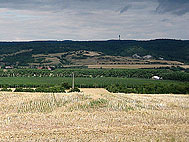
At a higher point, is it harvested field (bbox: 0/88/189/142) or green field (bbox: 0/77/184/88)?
harvested field (bbox: 0/88/189/142)

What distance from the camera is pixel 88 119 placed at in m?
33.7

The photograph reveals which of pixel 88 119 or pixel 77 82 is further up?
pixel 88 119

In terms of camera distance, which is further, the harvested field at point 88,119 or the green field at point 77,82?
the green field at point 77,82

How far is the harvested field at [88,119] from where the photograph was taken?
2633cm

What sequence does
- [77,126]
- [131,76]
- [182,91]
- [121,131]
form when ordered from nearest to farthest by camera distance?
[121,131] → [77,126] → [182,91] → [131,76]

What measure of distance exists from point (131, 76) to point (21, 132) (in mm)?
103286

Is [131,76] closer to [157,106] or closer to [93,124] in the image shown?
[157,106]

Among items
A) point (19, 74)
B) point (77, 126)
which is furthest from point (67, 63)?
point (77, 126)

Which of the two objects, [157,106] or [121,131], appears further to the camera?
[157,106]

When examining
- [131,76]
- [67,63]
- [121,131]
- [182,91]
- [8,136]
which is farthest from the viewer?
[67,63]

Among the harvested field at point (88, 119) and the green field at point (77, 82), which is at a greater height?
the harvested field at point (88, 119)

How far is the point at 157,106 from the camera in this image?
43188mm

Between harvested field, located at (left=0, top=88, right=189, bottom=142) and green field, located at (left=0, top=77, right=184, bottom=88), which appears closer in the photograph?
harvested field, located at (left=0, top=88, right=189, bottom=142)

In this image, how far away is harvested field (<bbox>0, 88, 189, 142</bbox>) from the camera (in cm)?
2633
